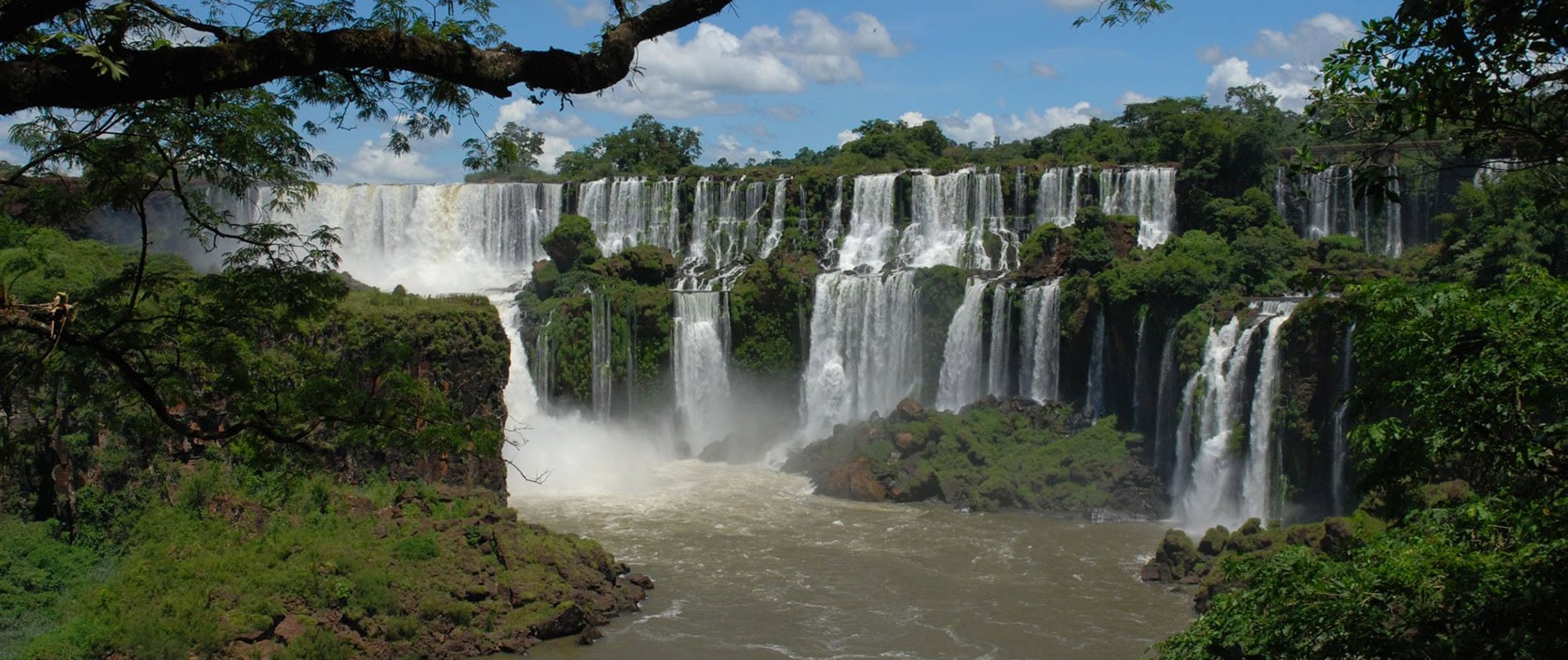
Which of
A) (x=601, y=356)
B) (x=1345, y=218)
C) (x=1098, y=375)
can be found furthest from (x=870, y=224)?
(x=1345, y=218)

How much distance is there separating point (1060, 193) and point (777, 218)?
849cm

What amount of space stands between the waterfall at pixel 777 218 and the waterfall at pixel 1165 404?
14.3m

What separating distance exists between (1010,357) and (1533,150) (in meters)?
25.0

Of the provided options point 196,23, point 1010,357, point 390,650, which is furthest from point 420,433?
point 1010,357

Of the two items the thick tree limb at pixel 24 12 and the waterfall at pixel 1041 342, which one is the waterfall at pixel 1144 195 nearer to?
the waterfall at pixel 1041 342

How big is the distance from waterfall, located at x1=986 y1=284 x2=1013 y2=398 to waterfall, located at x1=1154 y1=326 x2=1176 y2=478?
437cm

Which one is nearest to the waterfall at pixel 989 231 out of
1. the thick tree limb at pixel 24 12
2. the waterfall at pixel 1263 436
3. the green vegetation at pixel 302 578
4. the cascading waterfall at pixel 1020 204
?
the cascading waterfall at pixel 1020 204

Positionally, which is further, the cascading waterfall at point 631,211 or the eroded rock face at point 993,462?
the cascading waterfall at point 631,211

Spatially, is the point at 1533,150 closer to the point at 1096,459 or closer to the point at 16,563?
the point at 16,563

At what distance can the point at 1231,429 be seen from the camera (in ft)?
84.4

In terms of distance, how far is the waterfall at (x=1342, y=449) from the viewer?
22.9 metres

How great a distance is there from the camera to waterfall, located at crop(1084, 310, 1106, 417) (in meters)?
30.2

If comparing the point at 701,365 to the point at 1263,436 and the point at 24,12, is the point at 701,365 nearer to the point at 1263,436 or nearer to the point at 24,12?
the point at 1263,436

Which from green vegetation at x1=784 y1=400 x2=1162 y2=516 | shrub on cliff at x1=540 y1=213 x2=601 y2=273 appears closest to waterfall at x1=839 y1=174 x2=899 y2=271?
shrub on cliff at x1=540 y1=213 x2=601 y2=273
